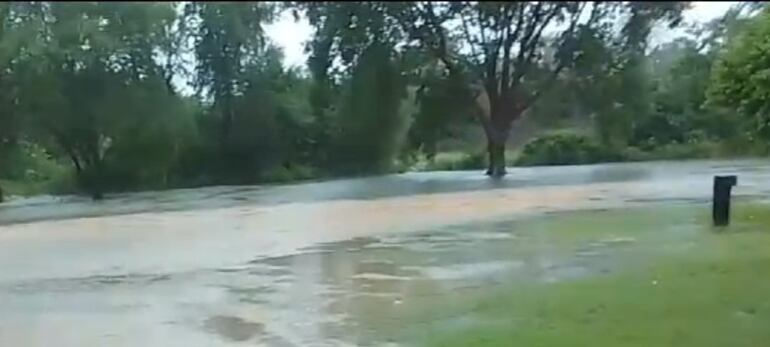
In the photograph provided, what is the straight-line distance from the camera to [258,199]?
25.6 metres

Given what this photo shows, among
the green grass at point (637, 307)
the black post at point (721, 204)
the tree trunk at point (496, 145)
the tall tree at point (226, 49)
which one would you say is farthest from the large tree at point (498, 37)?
the green grass at point (637, 307)

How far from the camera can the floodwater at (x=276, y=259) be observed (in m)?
8.97

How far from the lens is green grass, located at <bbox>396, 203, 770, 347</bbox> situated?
7438 mm

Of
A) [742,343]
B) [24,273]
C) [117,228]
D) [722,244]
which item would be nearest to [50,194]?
[117,228]

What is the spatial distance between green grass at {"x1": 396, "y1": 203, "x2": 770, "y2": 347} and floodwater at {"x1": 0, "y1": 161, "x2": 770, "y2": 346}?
45 cm

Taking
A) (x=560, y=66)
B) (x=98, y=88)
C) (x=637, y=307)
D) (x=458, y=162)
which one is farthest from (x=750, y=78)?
(x=458, y=162)

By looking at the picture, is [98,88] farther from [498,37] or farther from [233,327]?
[233,327]

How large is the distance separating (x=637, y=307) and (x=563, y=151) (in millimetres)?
32025

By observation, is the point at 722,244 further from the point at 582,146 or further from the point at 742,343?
the point at 582,146

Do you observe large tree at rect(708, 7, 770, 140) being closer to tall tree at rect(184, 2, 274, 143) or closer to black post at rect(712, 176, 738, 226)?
black post at rect(712, 176, 738, 226)

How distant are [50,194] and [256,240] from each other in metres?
12.3

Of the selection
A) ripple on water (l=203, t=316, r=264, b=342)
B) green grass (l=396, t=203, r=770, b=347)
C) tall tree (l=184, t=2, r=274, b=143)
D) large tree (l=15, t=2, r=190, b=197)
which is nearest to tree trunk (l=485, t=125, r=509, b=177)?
tall tree (l=184, t=2, r=274, b=143)

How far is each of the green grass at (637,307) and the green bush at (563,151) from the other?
27.1 m

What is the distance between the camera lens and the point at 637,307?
834cm
